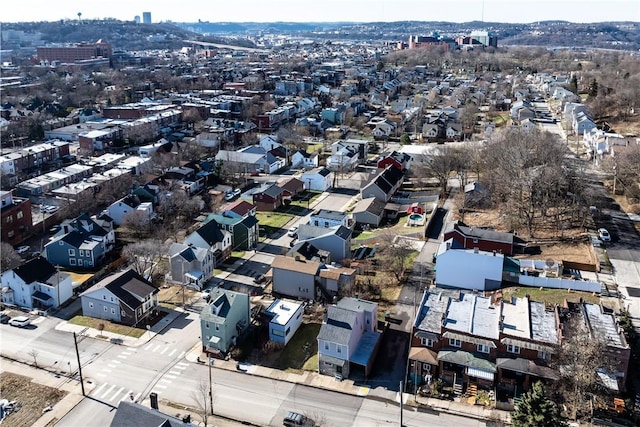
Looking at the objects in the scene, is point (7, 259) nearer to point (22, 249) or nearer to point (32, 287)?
point (22, 249)

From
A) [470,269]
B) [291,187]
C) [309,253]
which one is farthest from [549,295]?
[291,187]

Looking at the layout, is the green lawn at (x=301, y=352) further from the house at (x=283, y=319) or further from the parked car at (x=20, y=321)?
the parked car at (x=20, y=321)

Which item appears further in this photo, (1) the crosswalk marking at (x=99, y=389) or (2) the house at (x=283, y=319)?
(2) the house at (x=283, y=319)

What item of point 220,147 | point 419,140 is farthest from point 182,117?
point 419,140

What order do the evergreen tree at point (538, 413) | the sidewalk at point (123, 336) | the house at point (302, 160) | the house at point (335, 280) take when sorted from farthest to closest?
the house at point (302, 160), the house at point (335, 280), the sidewalk at point (123, 336), the evergreen tree at point (538, 413)

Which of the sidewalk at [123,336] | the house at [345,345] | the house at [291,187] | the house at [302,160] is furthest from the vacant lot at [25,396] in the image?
the house at [302,160]

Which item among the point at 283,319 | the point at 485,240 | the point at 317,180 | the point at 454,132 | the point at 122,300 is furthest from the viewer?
the point at 454,132

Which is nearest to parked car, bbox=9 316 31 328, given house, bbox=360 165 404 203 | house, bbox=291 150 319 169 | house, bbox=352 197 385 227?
house, bbox=352 197 385 227
